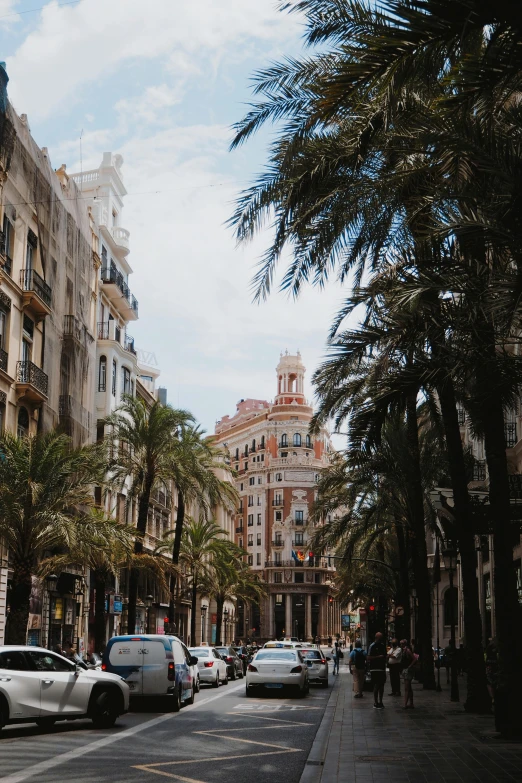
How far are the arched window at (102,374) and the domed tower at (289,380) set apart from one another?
3699 inches

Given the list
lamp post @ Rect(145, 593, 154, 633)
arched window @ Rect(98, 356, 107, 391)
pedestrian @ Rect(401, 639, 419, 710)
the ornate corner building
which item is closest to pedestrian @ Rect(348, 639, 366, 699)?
pedestrian @ Rect(401, 639, 419, 710)

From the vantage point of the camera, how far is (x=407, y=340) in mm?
17141

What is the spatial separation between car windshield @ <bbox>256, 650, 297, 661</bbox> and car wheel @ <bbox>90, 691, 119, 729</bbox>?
11.4 m

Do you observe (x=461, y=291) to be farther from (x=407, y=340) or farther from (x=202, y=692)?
(x=202, y=692)

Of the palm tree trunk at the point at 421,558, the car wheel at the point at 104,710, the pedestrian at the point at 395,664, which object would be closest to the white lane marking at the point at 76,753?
the car wheel at the point at 104,710

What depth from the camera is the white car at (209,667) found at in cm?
3497

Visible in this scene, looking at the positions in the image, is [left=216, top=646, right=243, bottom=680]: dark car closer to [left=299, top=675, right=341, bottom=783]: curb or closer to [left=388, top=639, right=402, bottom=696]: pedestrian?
[left=388, top=639, right=402, bottom=696]: pedestrian

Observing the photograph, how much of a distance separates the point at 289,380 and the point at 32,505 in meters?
121

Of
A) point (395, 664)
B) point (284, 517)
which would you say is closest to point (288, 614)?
point (284, 517)

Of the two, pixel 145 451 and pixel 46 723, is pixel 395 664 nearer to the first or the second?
pixel 46 723

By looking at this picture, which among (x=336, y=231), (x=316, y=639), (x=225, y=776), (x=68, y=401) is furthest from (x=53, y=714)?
(x=316, y=639)

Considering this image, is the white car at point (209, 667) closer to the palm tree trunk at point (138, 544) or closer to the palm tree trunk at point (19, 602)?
the palm tree trunk at point (138, 544)

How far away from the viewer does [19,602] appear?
2536 cm

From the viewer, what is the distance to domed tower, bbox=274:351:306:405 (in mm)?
144500
